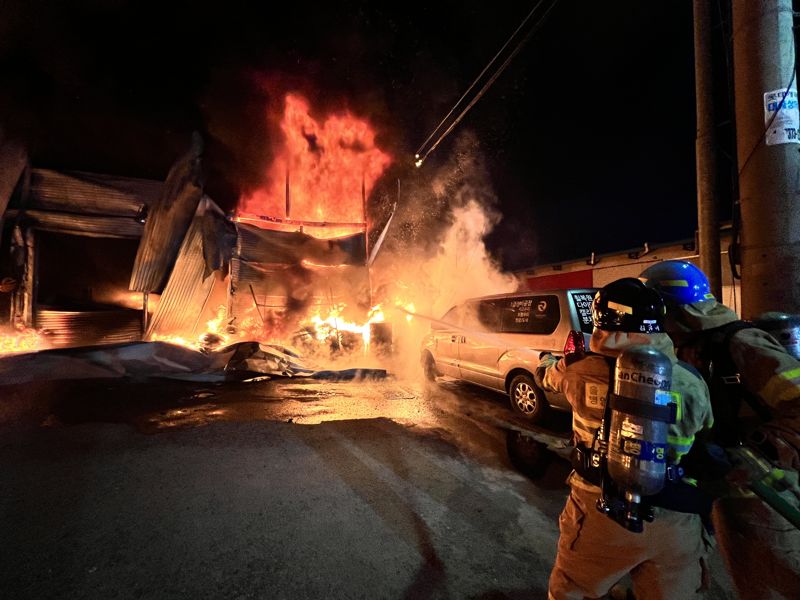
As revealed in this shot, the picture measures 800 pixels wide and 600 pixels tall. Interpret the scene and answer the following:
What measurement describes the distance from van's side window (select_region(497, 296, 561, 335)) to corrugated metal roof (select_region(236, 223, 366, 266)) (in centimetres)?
754

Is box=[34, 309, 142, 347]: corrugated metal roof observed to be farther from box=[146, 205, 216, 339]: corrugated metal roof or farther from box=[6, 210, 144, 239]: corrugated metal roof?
box=[6, 210, 144, 239]: corrugated metal roof

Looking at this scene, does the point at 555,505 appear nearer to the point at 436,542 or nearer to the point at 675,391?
the point at 436,542

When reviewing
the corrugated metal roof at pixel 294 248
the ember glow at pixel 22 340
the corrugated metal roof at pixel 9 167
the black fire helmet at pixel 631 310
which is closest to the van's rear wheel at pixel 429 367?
the corrugated metal roof at pixel 294 248

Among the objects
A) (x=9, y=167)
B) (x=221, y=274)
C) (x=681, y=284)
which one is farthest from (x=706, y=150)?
(x=9, y=167)

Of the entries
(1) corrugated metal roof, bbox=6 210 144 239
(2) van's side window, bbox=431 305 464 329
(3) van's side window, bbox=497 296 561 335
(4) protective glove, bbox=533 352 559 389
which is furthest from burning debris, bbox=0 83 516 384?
(4) protective glove, bbox=533 352 559 389

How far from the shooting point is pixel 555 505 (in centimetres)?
342

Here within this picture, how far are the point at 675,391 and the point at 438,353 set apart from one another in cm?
667

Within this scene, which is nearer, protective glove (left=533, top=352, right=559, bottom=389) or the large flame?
protective glove (left=533, top=352, right=559, bottom=389)

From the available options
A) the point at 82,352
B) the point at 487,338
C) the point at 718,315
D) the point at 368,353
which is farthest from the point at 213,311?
the point at 718,315

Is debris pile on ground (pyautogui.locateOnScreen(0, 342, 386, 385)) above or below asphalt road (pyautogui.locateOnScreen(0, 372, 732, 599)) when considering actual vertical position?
above

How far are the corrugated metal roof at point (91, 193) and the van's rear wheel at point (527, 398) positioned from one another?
36.8ft

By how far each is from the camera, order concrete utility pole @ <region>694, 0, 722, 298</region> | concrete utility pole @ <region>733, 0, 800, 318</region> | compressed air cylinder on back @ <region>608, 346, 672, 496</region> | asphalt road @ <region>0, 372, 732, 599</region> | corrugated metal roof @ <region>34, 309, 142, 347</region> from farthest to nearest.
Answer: corrugated metal roof @ <region>34, 309, 142, 347</region>
concrete utility pole @ <region>694, 0, 722, 298</region>
concrete utility pole @ <region>733, 0, 800, 318</region>
asphalt road @ <region>0, 372, 732, 599</region>
compressed air cylinder on back @ <region>608, 346, 672, 496</region>

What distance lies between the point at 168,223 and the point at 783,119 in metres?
12.5

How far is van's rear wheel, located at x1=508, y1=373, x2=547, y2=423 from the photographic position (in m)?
5.66
